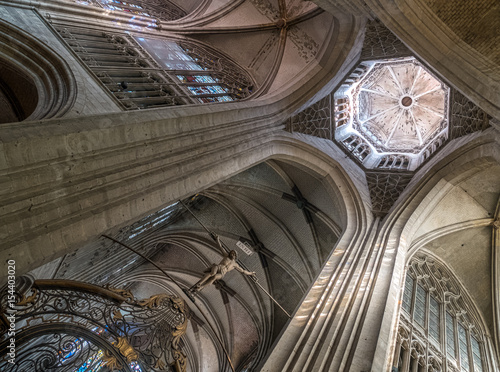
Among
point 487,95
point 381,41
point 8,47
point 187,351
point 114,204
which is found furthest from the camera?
point 187,351

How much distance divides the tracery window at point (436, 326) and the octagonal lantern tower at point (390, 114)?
130 inches

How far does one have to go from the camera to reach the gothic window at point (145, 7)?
8867mm

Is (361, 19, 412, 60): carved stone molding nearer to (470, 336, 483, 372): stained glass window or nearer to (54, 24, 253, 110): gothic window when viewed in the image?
(54, 24, 253, 110): gothic window

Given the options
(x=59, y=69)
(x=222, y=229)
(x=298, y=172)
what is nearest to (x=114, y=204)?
(x=59, y=69)

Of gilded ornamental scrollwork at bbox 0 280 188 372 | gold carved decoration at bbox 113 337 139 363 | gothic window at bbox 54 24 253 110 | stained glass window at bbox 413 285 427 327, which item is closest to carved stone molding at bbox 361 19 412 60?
gothic window at bbox 54 24 253 110

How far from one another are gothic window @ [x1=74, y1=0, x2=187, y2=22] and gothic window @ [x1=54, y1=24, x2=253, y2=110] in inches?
40.3

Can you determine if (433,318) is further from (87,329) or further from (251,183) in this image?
(87,329)

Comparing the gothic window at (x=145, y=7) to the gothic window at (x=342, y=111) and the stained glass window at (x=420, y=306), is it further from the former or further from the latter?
the stained glass window at (x=420, y=306)

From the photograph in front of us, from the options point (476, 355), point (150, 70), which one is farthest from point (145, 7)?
point (476, 355)

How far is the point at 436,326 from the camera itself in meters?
8.23

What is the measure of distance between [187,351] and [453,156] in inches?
460

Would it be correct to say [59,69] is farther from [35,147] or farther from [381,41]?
[381,41]

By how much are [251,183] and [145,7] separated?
6407 millimetres

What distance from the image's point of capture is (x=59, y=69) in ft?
17.5
